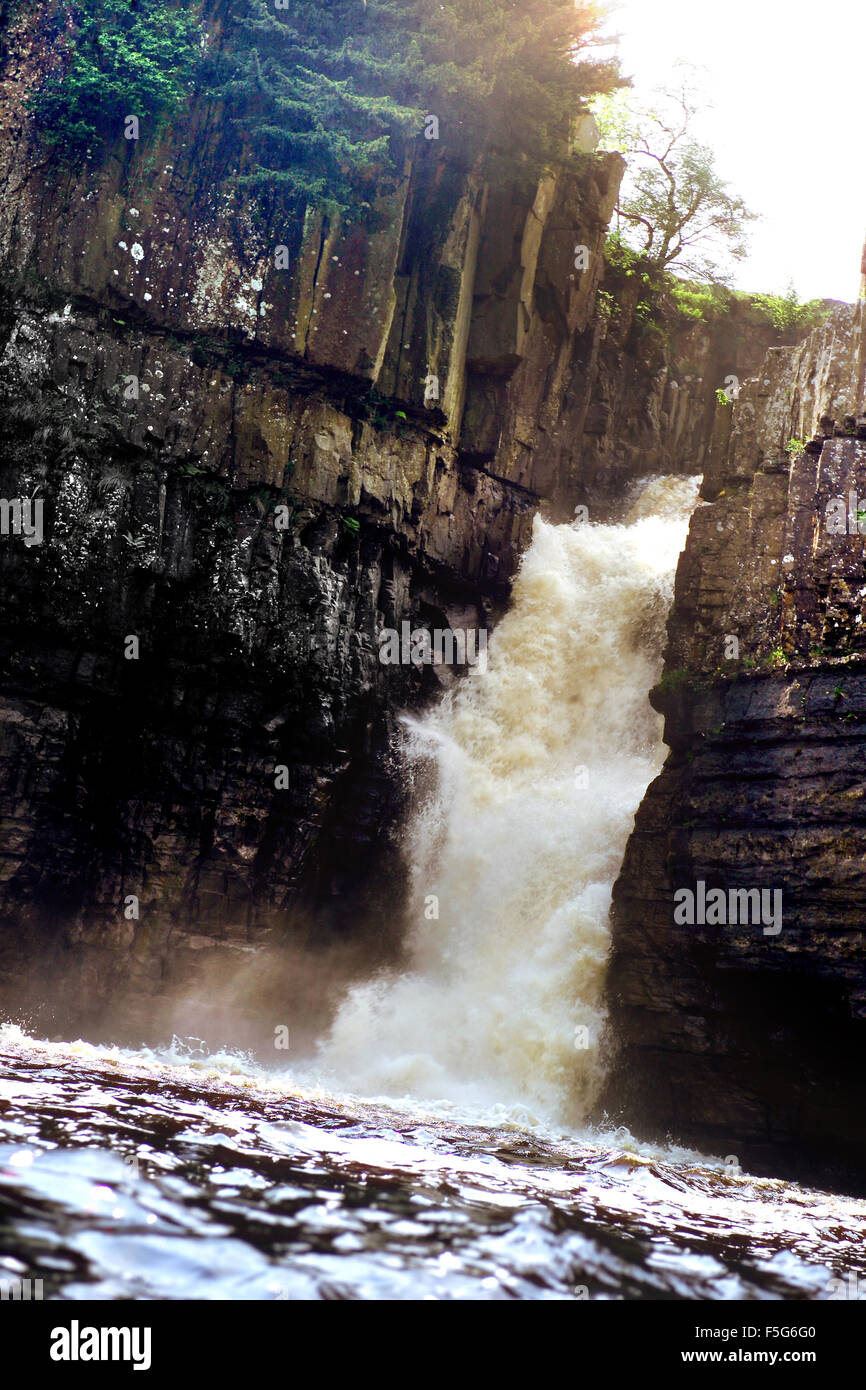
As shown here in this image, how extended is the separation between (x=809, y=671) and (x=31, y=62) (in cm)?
1835

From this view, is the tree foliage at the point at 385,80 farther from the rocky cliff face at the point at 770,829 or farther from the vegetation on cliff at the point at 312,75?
the rocky cliff face at the point at 770,829

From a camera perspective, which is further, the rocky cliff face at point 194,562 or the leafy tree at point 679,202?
the leafy tree at point 679,202

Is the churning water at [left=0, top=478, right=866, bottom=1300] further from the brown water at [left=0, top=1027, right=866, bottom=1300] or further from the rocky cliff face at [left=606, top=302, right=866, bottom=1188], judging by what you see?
the rocky cliff face at [left=606, top=302, right=866, bottom=1188]

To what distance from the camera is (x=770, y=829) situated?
16609 millimetres

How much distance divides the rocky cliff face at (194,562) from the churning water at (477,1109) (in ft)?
5.66

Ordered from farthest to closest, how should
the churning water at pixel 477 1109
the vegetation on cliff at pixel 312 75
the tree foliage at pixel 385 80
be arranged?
the tree foliage at pixel 385 80 < the vegetation on cliff at pixel 312 75 < the churning water at pixel 477 1109

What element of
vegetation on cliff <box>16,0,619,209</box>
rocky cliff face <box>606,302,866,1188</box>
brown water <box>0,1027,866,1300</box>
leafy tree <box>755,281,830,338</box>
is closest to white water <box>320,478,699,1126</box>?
rocky cliff face <box>606,302,866,1188</box>

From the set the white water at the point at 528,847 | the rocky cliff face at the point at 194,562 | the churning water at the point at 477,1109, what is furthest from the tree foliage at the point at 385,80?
the white water at the point at 528,847

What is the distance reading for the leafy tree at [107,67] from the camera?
1953 centimetres

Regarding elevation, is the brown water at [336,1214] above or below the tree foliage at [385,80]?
below

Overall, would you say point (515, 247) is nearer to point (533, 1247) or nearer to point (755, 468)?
point (755, 468)

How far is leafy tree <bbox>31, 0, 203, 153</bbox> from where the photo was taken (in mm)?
19531

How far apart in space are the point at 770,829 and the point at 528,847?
499 cm

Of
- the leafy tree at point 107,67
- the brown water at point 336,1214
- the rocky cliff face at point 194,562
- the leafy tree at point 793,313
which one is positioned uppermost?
the leafy tree at point 793,313
